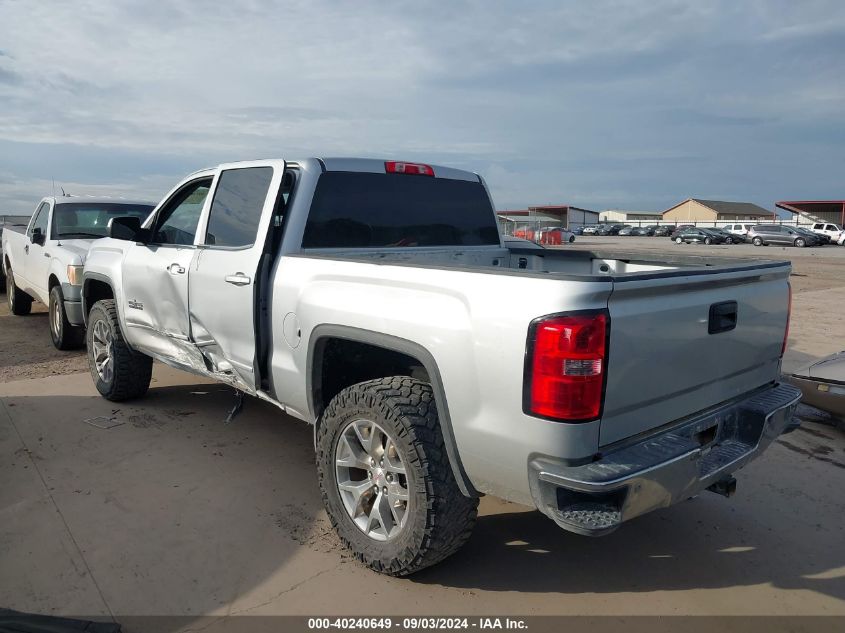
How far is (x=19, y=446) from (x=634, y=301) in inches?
167

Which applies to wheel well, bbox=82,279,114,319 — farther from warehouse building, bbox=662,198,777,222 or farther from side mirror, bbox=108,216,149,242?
warehouse building, bbox=662,198,777,222

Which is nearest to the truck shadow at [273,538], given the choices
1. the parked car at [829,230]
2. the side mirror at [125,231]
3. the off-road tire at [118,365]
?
the off-road tire at [118,365]

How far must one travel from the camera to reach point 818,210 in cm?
6706

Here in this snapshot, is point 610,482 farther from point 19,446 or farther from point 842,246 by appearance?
point 842,246

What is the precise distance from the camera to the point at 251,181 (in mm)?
4051

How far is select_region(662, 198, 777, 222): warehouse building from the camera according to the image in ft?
264

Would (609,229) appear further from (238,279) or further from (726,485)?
(726,485)

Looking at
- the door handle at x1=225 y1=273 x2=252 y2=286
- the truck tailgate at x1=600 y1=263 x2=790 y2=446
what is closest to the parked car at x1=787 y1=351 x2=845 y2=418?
the truck tailgate at x1=600 y1=263 x2=790 y2=446

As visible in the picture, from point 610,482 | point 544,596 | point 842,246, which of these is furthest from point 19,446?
point 842,246

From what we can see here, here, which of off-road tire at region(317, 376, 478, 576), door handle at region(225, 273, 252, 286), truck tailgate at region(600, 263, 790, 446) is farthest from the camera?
door handle at region(225, 273, 252, 286)

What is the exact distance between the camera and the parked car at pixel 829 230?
44.4 metres

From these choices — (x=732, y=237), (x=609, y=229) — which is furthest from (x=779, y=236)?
(x=609, y=229)

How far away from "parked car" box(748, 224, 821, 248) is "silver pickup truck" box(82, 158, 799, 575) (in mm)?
42970

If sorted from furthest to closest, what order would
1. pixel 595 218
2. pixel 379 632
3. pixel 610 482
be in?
pixel 595 218 → pixel 379 632 → pixel 610 482
